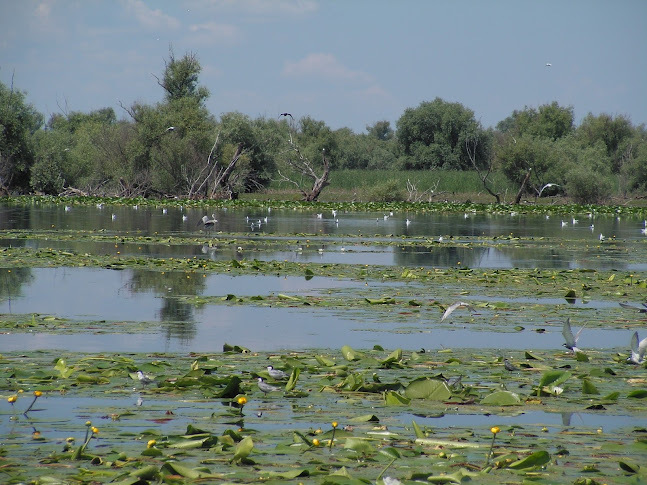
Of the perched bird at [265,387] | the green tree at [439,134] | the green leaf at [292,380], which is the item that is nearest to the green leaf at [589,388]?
the green leaf at [292,380]

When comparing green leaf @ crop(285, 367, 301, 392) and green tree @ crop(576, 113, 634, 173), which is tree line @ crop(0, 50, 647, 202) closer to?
green tree @ crop(576, 113, 634, 173)

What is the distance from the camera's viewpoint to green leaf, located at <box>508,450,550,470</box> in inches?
196

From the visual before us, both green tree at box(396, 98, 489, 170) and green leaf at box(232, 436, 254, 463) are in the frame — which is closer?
green leaf at box(232, 436, 254, 463)

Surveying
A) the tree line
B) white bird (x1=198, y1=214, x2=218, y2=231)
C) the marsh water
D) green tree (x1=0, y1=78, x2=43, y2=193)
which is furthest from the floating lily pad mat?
green tree (x1=0, y1=78, x2=43, y2=193)

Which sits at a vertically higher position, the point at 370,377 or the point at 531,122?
the point at 531,122

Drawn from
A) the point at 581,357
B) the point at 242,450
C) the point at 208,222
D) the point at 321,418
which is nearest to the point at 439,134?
the point at 208,222

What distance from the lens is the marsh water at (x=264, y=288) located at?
31.0 feet

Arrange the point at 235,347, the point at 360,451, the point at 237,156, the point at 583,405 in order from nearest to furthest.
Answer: the point at 360,451
the point at 583,405
the point at 235,347
the point at 237,156

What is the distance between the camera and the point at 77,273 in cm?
1573

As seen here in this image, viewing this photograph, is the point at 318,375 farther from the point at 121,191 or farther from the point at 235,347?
the point at 121,191

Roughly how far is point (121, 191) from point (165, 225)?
109ft

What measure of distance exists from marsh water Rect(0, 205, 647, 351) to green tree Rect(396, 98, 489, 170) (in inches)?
2486

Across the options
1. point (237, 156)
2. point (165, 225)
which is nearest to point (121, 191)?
point (237, 156)

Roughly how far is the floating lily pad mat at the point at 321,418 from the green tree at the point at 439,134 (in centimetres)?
8405
